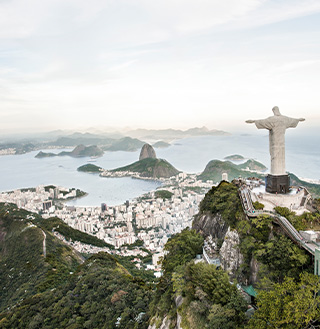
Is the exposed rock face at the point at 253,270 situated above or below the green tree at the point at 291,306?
below

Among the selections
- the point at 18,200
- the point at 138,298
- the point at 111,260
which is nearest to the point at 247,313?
the point at 138,298

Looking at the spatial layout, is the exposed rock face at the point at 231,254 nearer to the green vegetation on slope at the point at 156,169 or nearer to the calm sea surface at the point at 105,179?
the calm sea surface at the point at 105,179

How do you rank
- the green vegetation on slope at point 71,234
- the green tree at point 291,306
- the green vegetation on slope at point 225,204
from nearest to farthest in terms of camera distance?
the green tree at point 291,306 < the green vegetation on slope at point 225,204 < the green vegetation on slope at point 71,234

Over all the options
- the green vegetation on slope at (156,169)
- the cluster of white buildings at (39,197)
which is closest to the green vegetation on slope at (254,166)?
the green vegetation on slope at (156,169)

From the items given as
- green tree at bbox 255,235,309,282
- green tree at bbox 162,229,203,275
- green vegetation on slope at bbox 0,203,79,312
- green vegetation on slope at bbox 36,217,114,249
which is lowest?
green vegetation on slope at bbox 36,217,114,249

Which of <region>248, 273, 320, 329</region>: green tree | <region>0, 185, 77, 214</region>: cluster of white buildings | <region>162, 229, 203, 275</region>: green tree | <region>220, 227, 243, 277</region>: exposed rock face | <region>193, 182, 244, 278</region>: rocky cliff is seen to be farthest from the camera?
<region>0, 185, 77, 214</region>: cluster of white buildings

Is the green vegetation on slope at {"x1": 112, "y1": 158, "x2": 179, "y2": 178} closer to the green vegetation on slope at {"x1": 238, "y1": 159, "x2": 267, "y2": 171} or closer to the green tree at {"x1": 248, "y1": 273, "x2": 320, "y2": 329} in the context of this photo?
the green vegetation on slope at {"x1": 238, "y1": 159, "x2": 267, "y2": 171}

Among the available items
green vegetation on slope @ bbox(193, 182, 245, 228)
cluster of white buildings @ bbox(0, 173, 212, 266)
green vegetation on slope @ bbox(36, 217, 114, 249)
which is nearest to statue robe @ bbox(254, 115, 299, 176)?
green vegetation on slope @ bbox(193, 182, 245, 228)

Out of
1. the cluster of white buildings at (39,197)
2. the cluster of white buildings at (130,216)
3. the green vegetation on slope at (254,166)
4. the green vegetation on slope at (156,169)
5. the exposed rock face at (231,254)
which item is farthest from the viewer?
the green vegetation on slope at (156,169)

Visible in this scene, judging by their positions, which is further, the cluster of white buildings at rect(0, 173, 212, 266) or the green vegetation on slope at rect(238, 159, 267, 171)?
the green vegetation on slope at rect(238, 159, 267, 171)
